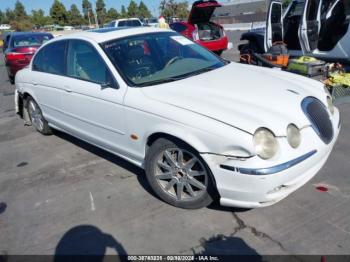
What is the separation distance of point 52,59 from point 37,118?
1263 millimetres

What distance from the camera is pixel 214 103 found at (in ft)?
9.74

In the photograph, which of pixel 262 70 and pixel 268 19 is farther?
pixel 268 19

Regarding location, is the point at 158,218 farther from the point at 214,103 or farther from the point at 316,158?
the point at 316,158

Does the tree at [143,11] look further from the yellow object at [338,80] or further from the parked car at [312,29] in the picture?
the yellow object at [338,80]

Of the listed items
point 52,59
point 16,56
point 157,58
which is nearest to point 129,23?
point 16,56

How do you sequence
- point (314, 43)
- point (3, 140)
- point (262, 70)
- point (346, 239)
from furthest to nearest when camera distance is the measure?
1. point (314, 43)
2. point (3, 140)
3. point (262, 70)
4. point (346, 239)

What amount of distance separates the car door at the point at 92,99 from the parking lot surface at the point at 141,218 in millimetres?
519

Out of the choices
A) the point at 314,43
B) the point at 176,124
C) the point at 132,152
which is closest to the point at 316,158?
the point at 176,124

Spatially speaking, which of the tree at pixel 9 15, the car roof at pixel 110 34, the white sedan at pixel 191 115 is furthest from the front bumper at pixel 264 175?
the tree at pixel 9 15

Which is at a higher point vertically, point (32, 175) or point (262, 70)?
point (262, 70)

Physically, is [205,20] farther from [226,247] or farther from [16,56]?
[226,247]

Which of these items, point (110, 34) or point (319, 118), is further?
point (110, 34)

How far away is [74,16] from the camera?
263 ft

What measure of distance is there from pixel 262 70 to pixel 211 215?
6.26 ft
